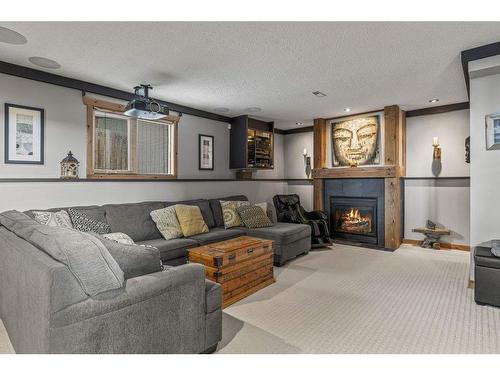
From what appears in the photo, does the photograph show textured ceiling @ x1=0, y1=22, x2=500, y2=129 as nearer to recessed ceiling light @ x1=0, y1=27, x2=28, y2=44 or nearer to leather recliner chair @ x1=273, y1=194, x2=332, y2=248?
recessed ceiling light @ x1=0, y1=27, x2=28, y2=44

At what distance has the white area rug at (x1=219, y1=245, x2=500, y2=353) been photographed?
2131mm

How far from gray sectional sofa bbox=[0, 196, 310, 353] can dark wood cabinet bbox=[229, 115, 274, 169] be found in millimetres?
3816

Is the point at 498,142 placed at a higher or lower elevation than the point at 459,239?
higher

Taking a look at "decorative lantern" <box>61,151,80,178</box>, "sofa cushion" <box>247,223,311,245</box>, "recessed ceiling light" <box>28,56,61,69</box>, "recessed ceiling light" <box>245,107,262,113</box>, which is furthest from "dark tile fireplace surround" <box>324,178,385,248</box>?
"recessed ceiling light" <box>28,56,61,69</box>

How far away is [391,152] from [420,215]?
51.5 inches

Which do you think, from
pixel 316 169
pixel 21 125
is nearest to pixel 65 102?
pixel 21 125

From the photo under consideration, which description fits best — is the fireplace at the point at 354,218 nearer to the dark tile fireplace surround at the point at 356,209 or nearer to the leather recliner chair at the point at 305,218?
the dark tile fireplace surround at the point at 356,209

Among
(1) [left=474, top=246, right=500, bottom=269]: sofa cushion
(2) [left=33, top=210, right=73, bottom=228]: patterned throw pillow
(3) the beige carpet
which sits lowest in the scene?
(3) the beige carpet

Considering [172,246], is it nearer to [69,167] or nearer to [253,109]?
[69,167]

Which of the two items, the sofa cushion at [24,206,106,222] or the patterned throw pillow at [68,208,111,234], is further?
the sofa cushion at [24,206,106,222]

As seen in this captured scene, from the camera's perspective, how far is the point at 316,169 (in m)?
6.11

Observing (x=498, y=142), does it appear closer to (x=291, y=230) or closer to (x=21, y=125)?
(x=291, y=230)

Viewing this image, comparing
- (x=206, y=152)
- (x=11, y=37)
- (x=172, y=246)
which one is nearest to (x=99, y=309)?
(x=172, y=246)
